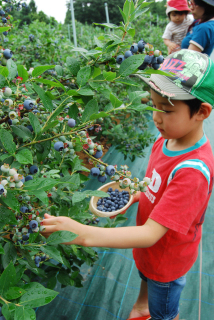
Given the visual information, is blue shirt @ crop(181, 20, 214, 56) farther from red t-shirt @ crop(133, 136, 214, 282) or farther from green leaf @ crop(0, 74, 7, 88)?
green leaf @ crop(0, 74, 7, 88)

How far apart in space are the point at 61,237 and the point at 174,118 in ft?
1.85

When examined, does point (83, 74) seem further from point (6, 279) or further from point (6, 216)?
point (6, 279)

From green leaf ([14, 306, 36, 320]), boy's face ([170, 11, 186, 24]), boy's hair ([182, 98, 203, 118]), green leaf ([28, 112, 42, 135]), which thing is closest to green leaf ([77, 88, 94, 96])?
green leaf ([28, 112, 42, 135])

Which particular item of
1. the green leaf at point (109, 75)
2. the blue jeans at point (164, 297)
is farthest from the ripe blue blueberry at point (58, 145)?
the blue jeans at point (164, 297)

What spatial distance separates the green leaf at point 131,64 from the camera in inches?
25.6

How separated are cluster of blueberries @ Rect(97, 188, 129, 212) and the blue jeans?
2.85ft

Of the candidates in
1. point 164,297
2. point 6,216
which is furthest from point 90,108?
point 164,297

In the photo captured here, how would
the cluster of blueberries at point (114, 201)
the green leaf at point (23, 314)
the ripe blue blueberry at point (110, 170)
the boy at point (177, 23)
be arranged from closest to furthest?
the green leaf at point (23, 314)
the ripe blue blueberry at point (110, 170)
the cluster of blueberries at point (114, 201)
the boy at point (177, 23)

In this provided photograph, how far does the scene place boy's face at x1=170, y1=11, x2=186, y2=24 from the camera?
3307 millimetres

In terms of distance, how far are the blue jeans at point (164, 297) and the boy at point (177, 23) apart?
300 centimetres

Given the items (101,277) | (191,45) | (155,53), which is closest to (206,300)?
(101,277)

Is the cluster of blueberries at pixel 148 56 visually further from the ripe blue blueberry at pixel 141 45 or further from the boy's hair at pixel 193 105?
the boy's hair at pixel 193 105

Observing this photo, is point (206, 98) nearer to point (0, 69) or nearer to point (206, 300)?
point (0, 69)

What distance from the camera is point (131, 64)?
0.66m
